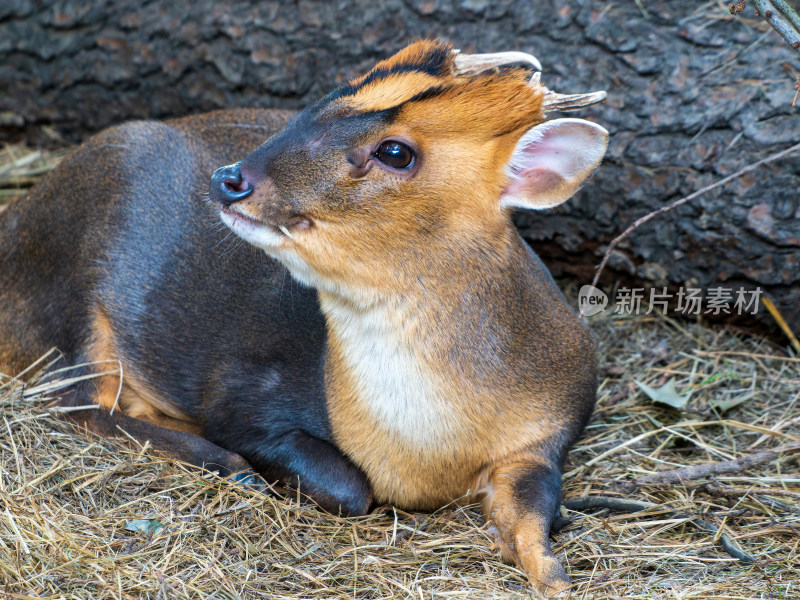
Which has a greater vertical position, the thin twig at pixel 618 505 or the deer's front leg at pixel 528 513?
the deer's front leg at pixel 528 513

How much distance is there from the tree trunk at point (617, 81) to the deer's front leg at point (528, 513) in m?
2.13

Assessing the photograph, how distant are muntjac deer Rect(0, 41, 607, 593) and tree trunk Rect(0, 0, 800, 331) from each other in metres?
1.45

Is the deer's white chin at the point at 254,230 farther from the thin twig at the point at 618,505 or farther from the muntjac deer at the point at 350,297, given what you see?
the thin twig at the point at 618,505

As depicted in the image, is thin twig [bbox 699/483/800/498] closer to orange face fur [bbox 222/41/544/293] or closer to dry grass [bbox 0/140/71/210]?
orange face fur [bbox 222/41/544/293]

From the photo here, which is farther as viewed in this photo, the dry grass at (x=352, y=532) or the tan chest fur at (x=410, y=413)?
the tan chest fur at (x=410, y=413)

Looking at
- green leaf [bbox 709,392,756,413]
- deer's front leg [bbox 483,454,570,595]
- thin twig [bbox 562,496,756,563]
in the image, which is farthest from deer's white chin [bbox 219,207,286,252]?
green leaf [bbox 709,392,756,413]

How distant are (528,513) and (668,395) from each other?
172cm

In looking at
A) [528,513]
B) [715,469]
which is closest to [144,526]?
[528,513]

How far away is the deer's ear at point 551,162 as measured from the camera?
369cm

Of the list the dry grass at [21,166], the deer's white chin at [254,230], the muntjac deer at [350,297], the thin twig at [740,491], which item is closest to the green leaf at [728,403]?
the thin twig at [740,491]

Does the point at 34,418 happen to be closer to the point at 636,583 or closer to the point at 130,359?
the point at 130,359

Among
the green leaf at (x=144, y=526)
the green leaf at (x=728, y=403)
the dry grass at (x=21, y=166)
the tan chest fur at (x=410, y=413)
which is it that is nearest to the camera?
the tan chest fur at (x=410, y=413)

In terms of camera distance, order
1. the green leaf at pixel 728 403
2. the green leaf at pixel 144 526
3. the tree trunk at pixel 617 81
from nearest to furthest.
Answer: the green leaf at pixel 144 526
the green leaf at pixel 728 403
the tree trunk at pixel 617 81

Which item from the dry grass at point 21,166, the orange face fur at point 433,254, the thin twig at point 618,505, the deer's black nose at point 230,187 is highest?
the deer's black nose at point 230,187
